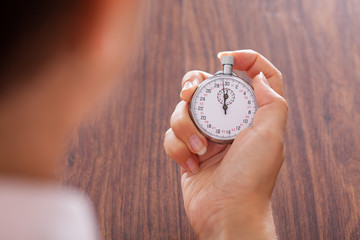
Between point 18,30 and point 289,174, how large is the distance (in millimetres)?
1202

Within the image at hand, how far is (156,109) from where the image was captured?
1572mm

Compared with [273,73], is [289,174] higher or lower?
Answer: lower

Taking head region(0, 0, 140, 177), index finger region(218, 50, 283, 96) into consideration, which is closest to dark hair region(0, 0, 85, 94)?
head region(0, 0, 140, 177)

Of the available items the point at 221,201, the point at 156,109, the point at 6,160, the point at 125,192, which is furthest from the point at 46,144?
the point at 156,109

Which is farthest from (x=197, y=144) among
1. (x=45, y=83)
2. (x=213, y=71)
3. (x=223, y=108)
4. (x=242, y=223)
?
(x=45, y=83)

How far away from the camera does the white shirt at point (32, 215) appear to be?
543 mm

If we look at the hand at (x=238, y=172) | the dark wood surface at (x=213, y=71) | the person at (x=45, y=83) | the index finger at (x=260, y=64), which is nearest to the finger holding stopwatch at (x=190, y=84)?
the hand at (x=238, y=172)

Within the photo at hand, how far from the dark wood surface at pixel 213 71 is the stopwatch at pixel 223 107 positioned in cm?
31

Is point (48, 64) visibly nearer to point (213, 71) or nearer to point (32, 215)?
point (32, 215)

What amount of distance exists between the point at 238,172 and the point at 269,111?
0.69 feet

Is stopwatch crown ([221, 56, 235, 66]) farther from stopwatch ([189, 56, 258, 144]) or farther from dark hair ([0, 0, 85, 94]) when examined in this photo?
dark hair ([0, 0, 85, 94])

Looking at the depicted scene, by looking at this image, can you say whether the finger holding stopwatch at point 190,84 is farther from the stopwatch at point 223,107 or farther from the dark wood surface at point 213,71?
the dark wood surface at point 213,71

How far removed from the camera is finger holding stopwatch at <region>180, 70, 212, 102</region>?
1.20 m

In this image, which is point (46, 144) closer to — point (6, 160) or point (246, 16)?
point (6, 160)
